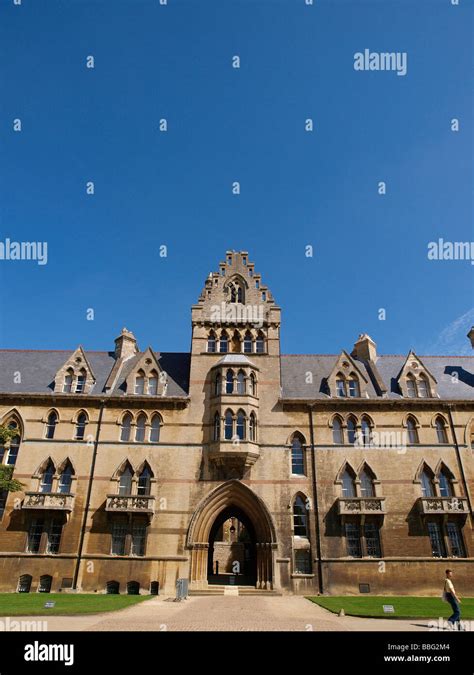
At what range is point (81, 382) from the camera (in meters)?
31.3

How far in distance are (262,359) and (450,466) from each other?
47.3 ft

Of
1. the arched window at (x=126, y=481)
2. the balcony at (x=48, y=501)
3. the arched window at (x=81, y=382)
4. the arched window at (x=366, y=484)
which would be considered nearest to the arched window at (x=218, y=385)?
the arched window at (x=126, y=481)

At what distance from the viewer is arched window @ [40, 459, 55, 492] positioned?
2763 cm

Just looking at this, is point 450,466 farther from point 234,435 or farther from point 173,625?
point 173,625

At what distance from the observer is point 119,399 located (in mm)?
29719

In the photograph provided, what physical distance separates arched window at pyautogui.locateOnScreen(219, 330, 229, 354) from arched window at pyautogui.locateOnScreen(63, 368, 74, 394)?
11.1 m

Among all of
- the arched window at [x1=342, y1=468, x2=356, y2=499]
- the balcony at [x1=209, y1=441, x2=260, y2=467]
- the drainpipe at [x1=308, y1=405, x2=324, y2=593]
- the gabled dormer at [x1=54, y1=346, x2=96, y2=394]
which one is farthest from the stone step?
the gabled dormer at [x1=54, y1=346, x2=96, y2=394]

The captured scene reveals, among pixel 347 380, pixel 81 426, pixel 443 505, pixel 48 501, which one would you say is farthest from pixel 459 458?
pixel 48 501

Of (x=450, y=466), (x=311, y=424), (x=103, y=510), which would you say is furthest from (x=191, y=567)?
(x=450, y=466)

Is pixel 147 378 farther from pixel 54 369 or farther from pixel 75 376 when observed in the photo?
pixel 54 369

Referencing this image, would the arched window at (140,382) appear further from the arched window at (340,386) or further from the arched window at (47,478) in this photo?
the arched window at (340,386)

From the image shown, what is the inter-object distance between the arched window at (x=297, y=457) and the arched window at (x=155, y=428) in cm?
916

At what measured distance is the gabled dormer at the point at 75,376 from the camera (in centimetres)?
3078

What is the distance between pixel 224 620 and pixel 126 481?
46.7ft
